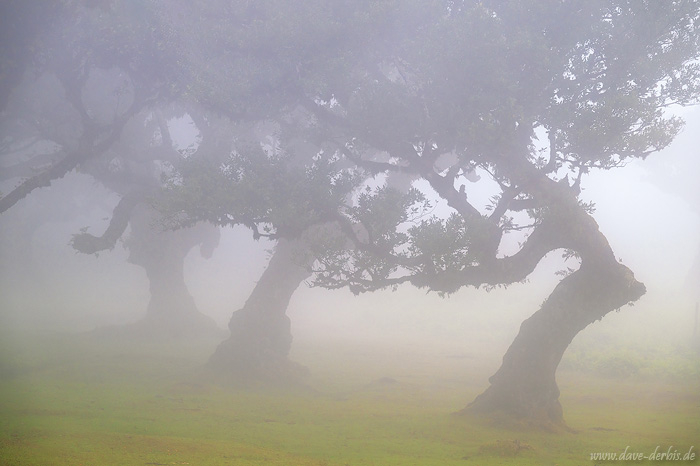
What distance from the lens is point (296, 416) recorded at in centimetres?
1666

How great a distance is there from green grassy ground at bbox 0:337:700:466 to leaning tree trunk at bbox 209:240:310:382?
136cm

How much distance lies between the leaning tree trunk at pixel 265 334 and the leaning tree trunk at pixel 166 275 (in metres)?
10.7

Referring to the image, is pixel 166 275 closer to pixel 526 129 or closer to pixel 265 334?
pixel 265 334

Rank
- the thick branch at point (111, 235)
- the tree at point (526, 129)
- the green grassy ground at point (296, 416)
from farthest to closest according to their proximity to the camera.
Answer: the thick branch at point (111, 235) < the tree at point (526, 129) < the green grassy ground at point (296, 416)

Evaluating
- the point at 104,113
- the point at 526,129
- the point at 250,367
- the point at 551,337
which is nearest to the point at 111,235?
the point at 250,367

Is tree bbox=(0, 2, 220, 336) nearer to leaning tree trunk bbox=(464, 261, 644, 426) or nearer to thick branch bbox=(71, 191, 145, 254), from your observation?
thick branch bbox=(71, 191, 145, 254)

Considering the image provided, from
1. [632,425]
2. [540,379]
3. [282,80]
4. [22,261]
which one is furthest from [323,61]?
[22,261]

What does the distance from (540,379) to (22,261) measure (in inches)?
2052

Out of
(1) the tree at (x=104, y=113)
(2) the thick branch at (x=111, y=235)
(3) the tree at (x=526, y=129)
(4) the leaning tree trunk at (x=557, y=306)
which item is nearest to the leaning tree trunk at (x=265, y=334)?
(2) the thick branch at (x=111, y=235)

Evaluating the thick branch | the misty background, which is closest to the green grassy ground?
the thick branch

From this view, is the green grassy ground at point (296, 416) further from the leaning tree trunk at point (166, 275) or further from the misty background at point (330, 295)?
the misty background at point (330, 295)

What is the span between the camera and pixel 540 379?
1559cm

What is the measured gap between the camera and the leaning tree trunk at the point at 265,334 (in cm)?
2258

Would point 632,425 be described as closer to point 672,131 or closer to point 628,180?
point 672,131
